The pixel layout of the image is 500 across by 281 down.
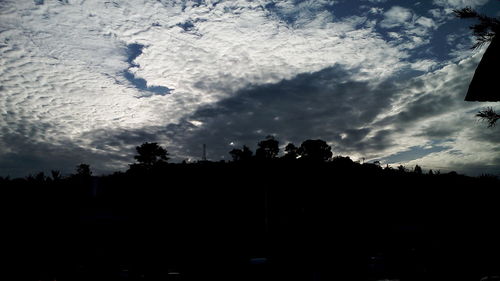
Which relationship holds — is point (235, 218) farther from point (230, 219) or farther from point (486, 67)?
point (486, 67)

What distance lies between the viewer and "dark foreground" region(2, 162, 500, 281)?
12.1 meters

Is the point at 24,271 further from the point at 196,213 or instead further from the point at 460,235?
the point at 460,235

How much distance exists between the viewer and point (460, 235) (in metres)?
14.3

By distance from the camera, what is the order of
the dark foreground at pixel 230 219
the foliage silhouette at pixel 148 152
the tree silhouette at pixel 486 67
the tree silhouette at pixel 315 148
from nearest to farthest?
the tree silhouette at pixel 486 67 → the dark foreground at pixel 230 219 → the foliage silhouette at pixel 148 152 → the tree silhouette at pixel 315 148

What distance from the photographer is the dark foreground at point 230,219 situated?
12086mm

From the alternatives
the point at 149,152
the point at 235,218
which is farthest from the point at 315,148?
the point at 235,218

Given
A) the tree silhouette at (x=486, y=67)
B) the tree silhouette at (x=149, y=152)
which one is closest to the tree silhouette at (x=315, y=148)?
the tree silhouette at (x=149, y=152)

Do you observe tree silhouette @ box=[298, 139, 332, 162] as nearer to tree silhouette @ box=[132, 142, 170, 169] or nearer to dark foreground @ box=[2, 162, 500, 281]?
tree silhouette @ box=[132, 142, 170, 169]

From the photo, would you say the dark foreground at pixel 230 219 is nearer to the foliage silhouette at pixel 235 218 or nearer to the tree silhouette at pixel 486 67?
the foliage silhouette at pixel 235 218

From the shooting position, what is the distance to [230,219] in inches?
519

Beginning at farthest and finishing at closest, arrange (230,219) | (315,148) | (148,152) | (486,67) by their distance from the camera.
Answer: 1. (315,148)
2. (148,152)
3. (230,219)
4. (486,67)

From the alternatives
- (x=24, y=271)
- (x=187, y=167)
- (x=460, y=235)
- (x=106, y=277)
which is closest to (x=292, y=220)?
(x=187, y=167)

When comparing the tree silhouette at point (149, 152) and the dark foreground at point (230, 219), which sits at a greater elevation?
the tree silhouette at point (149, 152)

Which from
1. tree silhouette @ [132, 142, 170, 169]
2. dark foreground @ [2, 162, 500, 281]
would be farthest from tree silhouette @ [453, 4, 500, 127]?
tree silhouette @ [132, 142, 170, 169]
